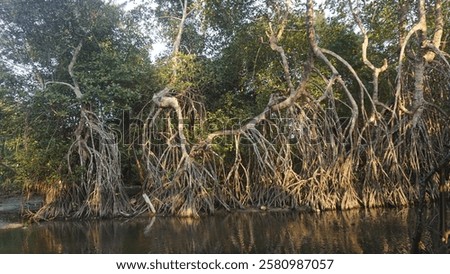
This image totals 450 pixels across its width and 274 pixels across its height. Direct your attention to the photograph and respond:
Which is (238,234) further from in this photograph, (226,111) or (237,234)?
(226,111)

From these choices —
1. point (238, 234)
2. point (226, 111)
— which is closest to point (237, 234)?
point (238, 234)

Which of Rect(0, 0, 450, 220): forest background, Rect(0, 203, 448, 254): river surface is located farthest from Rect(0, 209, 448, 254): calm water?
Rect(0, 0, 450, 220): forest background

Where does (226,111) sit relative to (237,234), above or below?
above

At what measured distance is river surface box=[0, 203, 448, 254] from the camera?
17.0 ft

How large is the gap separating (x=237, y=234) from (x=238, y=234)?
0.05 ft

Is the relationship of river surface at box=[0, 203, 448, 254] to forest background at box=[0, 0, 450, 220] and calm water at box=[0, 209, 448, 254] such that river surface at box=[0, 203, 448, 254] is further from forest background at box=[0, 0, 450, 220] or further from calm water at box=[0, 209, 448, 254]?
forest background at box=[0, 0, 450, 220]

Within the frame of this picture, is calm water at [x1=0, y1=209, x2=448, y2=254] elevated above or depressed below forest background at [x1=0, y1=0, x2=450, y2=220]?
below

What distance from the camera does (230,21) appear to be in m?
9.79

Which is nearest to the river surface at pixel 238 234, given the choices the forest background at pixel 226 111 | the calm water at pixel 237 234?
the calm water at pixel 237 234

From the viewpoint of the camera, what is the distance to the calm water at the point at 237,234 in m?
5.21

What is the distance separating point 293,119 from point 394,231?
3.06 metres

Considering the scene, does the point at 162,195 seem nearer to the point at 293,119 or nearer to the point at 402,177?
the point at 293,119

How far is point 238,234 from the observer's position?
239 inches

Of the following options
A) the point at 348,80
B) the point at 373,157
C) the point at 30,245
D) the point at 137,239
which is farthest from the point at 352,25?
the point at 30,245
